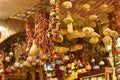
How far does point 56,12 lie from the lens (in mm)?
2846

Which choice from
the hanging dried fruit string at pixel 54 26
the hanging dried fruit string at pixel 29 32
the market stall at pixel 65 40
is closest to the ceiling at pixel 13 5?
the market stall at pixel 65 40

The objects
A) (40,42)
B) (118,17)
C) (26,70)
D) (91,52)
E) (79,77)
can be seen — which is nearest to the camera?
(40,42)

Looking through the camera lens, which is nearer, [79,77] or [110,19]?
[110,19]

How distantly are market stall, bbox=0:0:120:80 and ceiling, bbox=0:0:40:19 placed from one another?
12 cm

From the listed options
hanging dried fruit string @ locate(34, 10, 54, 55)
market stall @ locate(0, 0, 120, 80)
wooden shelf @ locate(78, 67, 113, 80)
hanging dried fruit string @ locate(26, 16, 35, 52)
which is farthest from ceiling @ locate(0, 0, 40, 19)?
wooden shelf @ locate(78, 67, 113, 80)

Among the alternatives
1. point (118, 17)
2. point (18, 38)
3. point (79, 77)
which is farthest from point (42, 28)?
point (79, 77)

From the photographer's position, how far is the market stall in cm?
309

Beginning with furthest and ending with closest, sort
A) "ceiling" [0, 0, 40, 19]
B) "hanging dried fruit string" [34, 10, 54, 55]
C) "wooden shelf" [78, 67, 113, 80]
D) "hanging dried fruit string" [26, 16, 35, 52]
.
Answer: "wooden shelf" [78, 67, 113, 80]
"ceiling" [0, 0, 40, 19]
"hanging dried fruit string" [26, 16, 35, 52]
"hanging dried fruit string" [34, 10, 54, 55]

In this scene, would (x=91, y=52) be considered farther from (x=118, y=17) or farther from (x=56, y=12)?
(x=56, y=12)

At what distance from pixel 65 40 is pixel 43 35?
5.85ft

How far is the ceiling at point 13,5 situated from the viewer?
4.20 metres

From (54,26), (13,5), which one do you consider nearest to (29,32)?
(54,26)

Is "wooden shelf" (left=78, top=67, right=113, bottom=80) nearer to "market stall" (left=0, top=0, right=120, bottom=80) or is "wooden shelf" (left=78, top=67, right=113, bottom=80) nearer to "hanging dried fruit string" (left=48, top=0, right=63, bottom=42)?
"market stall" (left=0, top=0, right=120, bottom=80)

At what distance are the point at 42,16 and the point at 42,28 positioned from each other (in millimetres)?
166
